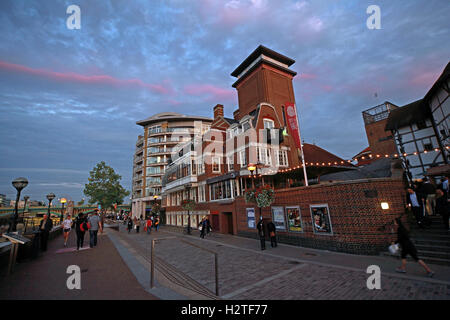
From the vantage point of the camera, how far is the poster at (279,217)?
534 inches

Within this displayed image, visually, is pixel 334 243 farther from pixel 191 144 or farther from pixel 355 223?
pixel 191 144

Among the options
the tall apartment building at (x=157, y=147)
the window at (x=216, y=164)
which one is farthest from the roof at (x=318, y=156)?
the tall apartment building at (x=157, y=147)

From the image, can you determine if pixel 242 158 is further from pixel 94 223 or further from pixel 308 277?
pixel 308 277

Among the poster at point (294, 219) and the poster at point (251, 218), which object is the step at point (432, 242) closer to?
the poster at point (294, 219)

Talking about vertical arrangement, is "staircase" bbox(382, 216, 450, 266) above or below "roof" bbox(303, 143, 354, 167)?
below

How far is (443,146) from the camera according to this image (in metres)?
16.9

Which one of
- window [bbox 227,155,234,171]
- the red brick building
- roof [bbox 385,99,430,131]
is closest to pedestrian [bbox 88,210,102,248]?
the red brick building

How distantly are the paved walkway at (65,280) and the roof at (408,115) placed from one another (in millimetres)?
27776

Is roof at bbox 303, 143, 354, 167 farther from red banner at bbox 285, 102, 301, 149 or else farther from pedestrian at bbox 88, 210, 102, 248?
pedestrian at bbox 88, 210, 102, 248

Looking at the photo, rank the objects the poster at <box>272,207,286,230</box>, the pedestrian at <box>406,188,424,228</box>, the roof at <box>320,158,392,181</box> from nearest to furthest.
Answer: the pedestrian at <box>406,188,424,228</box> → the poster at <box>272,207,286,230</box> → the roof at <box>320,158,392,181</box>

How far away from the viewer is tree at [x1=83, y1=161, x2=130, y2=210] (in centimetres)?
4612

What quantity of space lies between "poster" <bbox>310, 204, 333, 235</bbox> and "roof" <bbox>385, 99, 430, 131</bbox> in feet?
59.9
